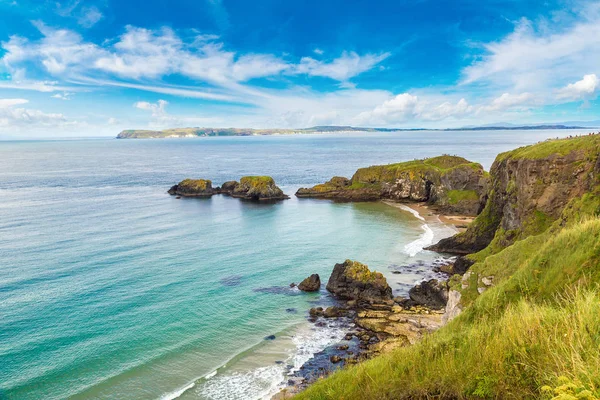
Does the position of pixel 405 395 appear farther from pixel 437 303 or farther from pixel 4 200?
pixel 4 200

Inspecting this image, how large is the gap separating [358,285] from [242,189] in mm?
72382

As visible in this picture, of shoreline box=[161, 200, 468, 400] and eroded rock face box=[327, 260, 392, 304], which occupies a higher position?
eroded rock face box=[327, 260, 392, 304]

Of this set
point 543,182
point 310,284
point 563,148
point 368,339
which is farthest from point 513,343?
point 563,148

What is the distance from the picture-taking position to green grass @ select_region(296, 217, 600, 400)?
7605 millimetres

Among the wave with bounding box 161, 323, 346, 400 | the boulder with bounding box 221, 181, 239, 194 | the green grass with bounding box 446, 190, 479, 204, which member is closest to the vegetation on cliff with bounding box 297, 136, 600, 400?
the wave with bounding box 161, 323, 346, 400

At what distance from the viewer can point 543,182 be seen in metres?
41.9

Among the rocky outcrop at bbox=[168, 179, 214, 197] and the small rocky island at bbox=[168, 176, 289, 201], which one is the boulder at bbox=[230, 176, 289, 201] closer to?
the small rocky island at bbox=[168, 176, 289, 201]

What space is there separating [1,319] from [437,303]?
40408 mm

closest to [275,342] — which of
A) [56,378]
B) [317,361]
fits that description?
[317,361]

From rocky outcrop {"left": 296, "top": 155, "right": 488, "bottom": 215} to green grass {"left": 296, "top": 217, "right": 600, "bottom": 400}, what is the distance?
225 ft

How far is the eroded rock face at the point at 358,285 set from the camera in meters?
39.9

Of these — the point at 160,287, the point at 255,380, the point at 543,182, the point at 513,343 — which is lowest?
the point at 255,380

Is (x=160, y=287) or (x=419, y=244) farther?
(x=419, y=244)

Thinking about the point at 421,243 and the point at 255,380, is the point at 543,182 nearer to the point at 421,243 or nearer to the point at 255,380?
the point at 421,243
